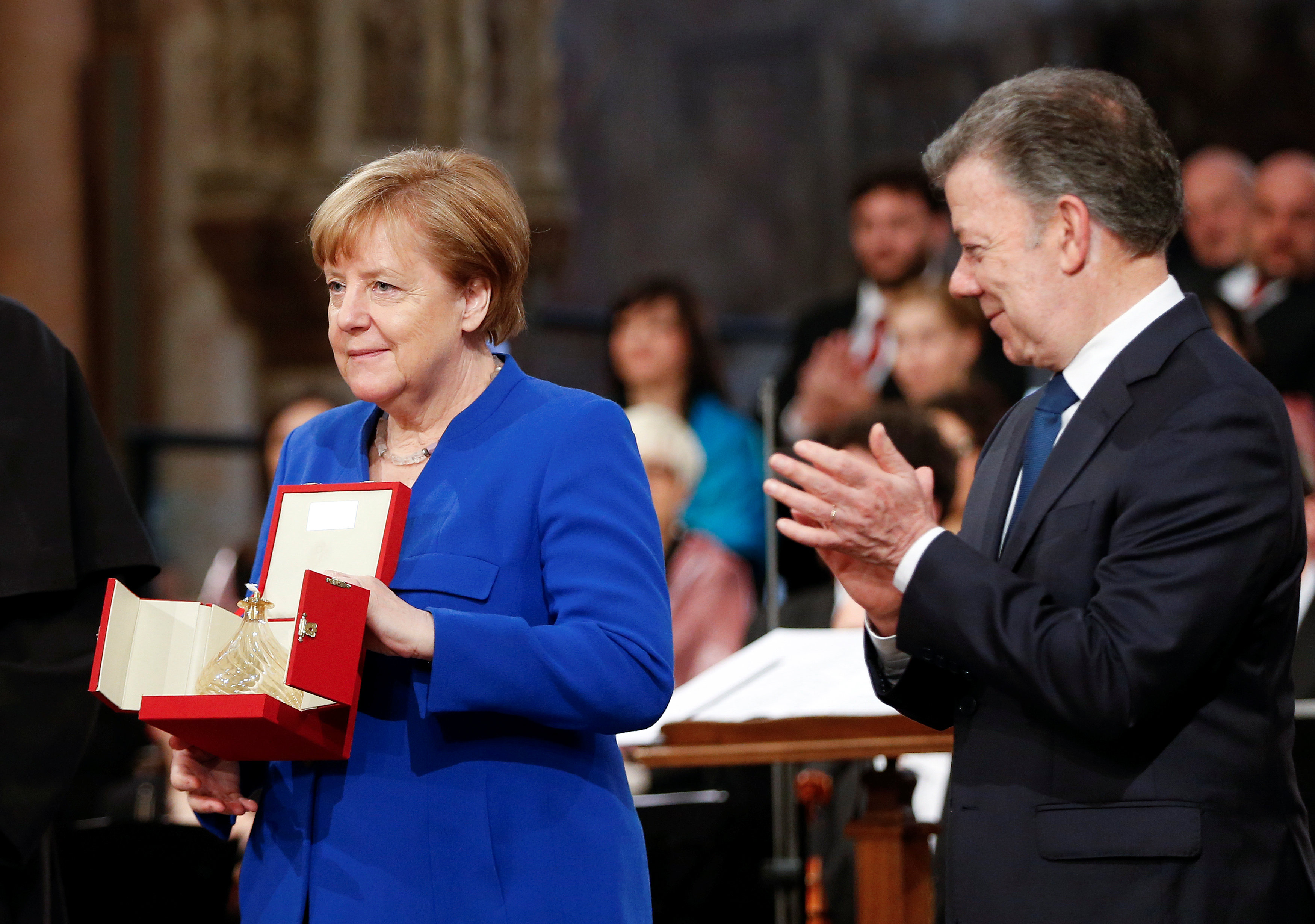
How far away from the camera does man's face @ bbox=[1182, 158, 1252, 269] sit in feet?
23.2

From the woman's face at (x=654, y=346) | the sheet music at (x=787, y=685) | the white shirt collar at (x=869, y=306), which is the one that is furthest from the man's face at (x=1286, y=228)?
the sheet music at (x=787, y=685)

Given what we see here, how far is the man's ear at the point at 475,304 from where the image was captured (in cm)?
218

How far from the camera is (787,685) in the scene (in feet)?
9.55

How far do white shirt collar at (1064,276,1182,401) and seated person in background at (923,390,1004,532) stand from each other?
213cm

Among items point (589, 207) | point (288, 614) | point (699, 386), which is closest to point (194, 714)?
point (288, 614)

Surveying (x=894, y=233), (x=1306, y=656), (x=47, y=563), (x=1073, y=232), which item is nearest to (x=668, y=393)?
(x=894, y=233)

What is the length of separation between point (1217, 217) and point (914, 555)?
18.6 feet

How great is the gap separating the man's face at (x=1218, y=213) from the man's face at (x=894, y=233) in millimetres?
1577

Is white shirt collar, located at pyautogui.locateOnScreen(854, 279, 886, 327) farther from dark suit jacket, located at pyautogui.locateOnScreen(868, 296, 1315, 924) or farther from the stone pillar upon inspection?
dark suit jacket, located at pyautogui.locateOnScreen(868, 296, 1315, 924)

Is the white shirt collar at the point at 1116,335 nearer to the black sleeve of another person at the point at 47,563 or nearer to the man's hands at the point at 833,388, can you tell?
the black sleeve of another person at the point at 47,563

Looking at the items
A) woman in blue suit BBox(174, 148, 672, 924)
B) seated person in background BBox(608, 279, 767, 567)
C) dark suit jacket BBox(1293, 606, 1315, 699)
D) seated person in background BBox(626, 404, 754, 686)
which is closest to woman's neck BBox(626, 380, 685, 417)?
seated person in background BBox(608, 279, 767, 567)

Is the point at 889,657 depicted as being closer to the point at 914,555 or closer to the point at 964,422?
the point at 914,555

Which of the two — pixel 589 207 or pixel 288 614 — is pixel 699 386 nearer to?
pixel 288 614

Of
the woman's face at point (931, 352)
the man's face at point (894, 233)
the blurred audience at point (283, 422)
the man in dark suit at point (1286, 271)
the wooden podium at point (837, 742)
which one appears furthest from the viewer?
the man in dark suit at point (1286, 271)
